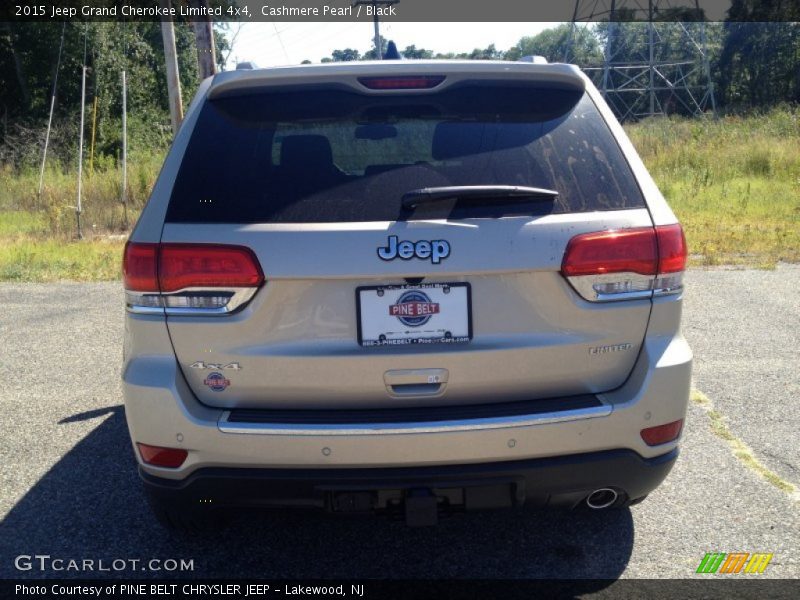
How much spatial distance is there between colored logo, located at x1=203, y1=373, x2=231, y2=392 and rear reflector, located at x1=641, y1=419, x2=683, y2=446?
4.51 ft

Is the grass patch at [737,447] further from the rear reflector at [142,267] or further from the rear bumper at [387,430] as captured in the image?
the rear reflector at [142,267]

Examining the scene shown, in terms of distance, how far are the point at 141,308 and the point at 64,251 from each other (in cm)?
1057

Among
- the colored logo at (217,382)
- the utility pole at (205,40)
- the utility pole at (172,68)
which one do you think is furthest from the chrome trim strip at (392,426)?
the utility pole at (172,68)

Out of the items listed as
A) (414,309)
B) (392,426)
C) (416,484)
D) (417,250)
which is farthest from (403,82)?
(416,484)

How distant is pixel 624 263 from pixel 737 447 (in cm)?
209

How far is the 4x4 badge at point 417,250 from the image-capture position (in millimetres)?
2646

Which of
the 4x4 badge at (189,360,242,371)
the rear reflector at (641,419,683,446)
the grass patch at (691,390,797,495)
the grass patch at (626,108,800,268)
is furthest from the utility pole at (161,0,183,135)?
the rear reflector at (641,419,683,446)

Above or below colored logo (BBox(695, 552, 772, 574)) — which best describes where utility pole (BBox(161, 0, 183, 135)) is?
above

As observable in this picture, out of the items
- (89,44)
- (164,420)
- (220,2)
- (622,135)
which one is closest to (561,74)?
(622,135)

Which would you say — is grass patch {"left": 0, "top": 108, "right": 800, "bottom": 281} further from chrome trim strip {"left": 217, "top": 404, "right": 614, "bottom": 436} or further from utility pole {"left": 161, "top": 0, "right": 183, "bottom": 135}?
chrome trim strip {"left": 217, "top": 404, "right": 614, "bottom": 436}

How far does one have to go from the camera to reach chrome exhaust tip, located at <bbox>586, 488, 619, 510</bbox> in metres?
2.96

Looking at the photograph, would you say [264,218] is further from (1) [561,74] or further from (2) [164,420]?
(1) [561,74]

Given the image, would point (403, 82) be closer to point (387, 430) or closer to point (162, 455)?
point (387, 430)

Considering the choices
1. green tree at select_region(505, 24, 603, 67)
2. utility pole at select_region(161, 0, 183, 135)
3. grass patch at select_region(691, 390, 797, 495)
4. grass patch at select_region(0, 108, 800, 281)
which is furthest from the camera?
green tree at select_region(505, 24, 603, 67)
